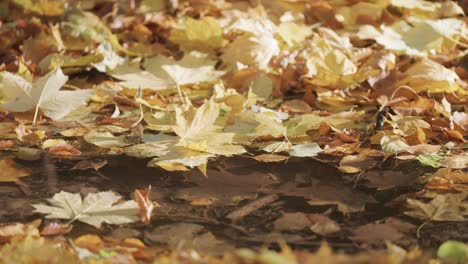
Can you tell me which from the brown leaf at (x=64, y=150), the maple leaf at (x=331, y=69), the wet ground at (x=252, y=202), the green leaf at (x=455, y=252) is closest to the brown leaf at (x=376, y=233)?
the wet ground at (x=252, y=202)

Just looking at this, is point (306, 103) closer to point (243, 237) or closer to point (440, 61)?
point (440, 61)

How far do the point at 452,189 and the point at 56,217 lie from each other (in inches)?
29.4

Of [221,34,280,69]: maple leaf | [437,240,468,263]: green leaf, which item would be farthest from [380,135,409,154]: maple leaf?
[221,34,280,69]: maple leaf

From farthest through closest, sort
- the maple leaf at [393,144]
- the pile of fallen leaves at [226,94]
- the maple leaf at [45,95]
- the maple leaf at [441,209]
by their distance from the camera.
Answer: the maple leaf at [45,95], the maple leaf at [393,144], the pile of fallen leaves at [226,94], the maple leaf at [441,209]

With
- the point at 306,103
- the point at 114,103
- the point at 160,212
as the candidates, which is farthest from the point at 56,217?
the point at 306,103

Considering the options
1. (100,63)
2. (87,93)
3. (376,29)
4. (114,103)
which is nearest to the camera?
(87,93)

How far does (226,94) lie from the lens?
1866 mm

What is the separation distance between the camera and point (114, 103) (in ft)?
6.38

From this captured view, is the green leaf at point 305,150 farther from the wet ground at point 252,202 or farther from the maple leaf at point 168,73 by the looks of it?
the maple leaf at point 168,73

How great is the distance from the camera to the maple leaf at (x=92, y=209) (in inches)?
48.1

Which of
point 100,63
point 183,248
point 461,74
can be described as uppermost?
point 183,248

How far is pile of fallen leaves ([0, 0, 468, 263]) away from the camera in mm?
1414

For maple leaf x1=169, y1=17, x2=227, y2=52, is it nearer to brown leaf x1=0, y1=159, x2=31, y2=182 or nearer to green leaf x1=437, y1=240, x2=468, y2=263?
brown leaf x1=0, y1=159, x2=31, y2=182

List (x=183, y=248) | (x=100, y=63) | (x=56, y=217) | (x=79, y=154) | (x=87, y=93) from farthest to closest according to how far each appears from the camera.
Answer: (x=100, y=63)
(x=87, y=93)
(x=79, y=154)
(x=56, y=217)
(x=183, y=248)
